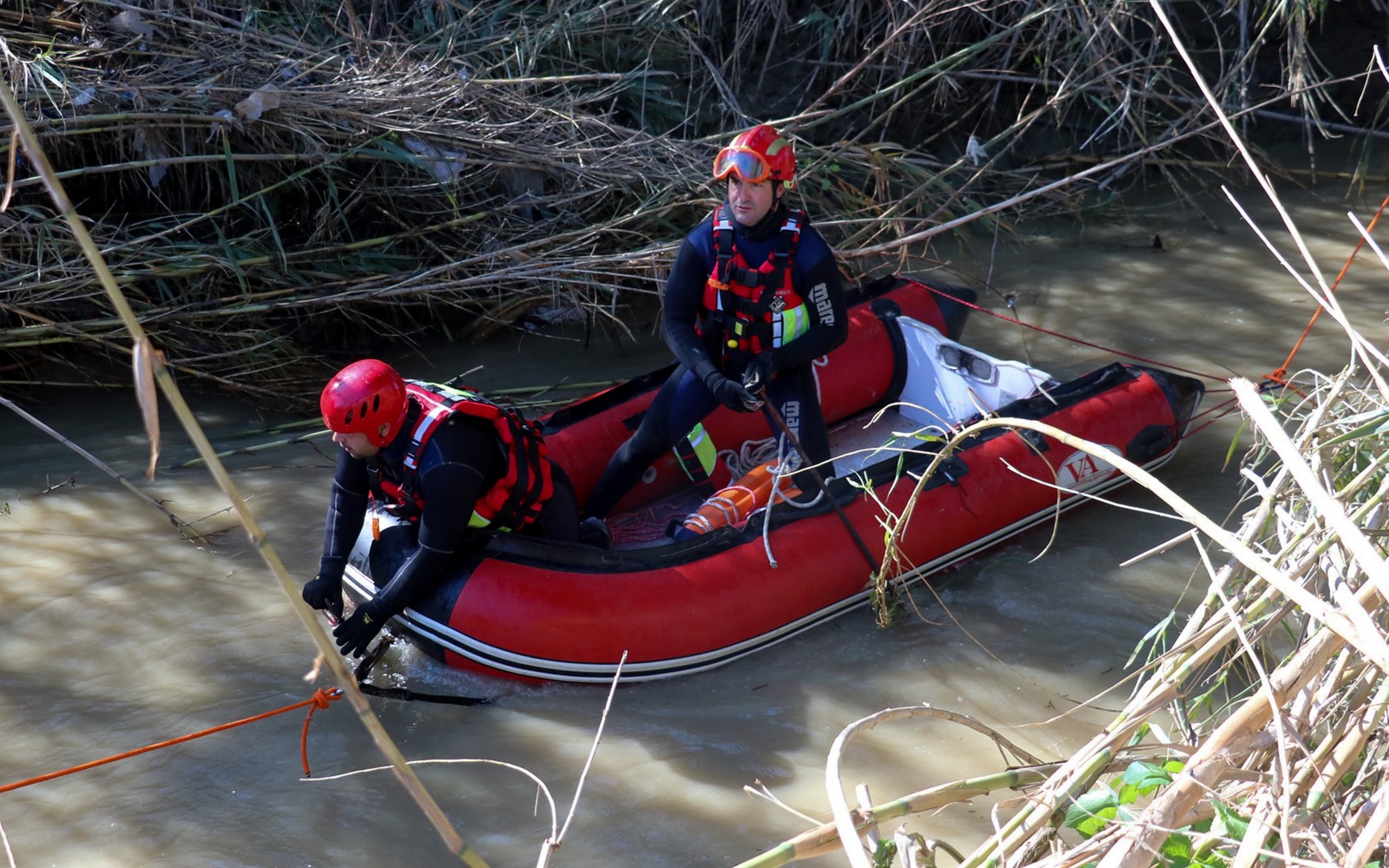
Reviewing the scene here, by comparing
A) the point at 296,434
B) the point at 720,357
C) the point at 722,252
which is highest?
the point at 722,252

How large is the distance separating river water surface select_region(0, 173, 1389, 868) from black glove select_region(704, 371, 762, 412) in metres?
0.50

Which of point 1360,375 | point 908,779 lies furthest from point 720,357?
point 1360,375

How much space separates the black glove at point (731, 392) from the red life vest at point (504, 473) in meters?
0.52

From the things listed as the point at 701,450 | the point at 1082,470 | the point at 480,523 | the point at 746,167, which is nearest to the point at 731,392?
the point at 701,450

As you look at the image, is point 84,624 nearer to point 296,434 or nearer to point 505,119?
point 296,434

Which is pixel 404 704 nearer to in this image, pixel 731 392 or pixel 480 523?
pixel 480 523

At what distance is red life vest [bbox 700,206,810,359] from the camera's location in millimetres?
3336

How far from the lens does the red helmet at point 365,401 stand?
2762mm

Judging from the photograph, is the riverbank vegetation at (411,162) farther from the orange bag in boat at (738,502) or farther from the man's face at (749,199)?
the man's face at (749,199)

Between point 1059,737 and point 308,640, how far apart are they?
214cm

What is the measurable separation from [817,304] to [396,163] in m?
2.43

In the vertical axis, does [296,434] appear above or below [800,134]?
below

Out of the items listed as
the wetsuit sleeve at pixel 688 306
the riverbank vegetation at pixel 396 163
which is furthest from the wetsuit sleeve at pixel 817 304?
the riverbank vegetation at pixel 396 163

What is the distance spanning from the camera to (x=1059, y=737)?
117 inches
